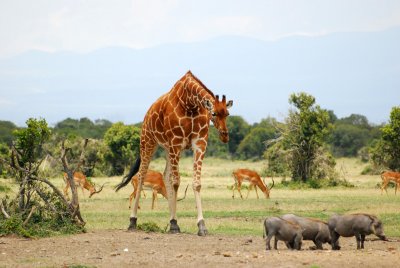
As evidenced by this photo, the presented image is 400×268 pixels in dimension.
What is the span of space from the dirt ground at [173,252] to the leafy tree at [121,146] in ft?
93.4

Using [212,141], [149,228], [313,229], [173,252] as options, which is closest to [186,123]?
[149,228]

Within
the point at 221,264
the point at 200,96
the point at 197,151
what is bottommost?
the point at 221,264

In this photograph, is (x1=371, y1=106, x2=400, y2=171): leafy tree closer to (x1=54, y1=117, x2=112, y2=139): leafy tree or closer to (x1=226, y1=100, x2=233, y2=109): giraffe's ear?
(x1=226, y1=100, x2=233, y2=109): giraffe's ear

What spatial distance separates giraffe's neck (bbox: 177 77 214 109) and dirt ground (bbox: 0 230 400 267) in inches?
101

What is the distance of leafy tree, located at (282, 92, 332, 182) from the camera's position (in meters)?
35.4

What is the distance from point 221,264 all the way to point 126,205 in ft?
45.2

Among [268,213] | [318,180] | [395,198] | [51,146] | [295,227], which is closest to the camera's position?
[295,227]

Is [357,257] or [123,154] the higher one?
[123,154]

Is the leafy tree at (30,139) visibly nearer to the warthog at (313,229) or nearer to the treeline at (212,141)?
the warthog at (313,229)

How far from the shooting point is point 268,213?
2112cm

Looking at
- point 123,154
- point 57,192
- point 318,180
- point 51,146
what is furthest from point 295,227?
point 51,146

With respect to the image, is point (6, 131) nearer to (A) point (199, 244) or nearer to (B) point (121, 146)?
(B) point (121, 146)

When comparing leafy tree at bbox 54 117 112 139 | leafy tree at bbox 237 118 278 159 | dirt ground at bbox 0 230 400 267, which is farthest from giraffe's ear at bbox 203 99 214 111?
leafy tree at bbox 237 118 278 159

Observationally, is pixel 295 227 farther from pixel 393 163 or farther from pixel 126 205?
pixel 393 163
